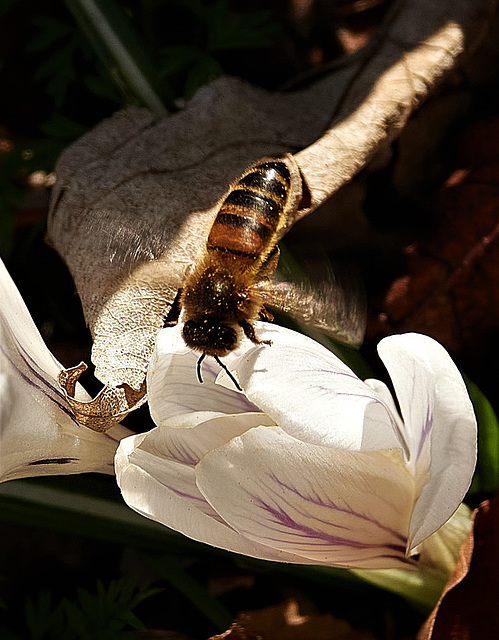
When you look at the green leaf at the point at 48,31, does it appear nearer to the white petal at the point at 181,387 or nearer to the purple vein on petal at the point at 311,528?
the white petal at the point at 181,387

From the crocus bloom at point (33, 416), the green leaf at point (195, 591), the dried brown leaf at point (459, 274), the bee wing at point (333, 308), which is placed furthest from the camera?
the dried brown leaf at point (459, 274)

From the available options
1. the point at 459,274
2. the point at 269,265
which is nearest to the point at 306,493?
the point at 269,265

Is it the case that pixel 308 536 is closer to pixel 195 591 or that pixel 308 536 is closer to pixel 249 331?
pixel 249 331

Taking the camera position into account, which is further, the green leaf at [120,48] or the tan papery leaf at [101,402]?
the green leaf at [120,48]

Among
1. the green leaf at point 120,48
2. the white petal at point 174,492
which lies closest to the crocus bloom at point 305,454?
the white petal at point 174,492

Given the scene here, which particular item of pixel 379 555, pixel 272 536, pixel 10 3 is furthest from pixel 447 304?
pixel 10 3

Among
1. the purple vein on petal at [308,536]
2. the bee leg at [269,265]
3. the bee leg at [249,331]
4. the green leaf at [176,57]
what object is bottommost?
the purple vein on petal at [308,536]

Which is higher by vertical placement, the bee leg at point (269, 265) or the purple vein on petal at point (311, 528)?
the bee leg at point (269, 265)

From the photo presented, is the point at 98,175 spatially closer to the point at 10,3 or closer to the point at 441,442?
the point at 10,3
